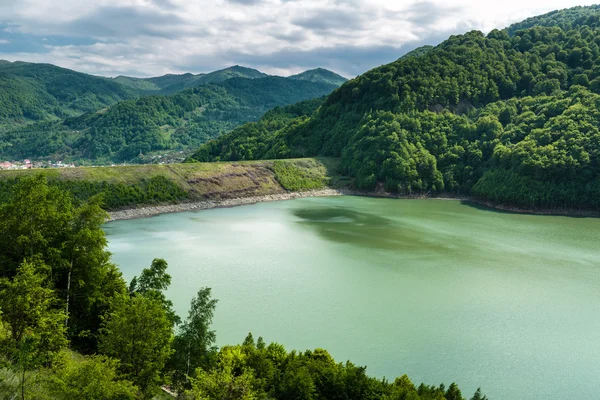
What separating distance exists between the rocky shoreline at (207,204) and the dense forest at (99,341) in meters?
29.3

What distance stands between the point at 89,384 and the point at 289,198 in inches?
→ 2365

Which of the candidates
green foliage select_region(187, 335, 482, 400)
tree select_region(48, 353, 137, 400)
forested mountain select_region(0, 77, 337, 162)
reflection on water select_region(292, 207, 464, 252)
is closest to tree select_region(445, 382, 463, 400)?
green foliage select_region(187, 335, 482, 400)

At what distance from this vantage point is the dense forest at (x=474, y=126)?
61.3 metres

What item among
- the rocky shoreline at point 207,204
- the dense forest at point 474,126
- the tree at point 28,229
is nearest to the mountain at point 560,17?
the dense forest at point 474,126

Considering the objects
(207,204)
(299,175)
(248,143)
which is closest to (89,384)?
(207,204)

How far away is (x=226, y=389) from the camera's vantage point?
1283 cm

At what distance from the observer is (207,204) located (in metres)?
62.1

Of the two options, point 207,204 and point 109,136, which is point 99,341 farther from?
point 109,136

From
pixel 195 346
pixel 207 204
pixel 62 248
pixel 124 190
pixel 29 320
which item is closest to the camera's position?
pixel 29 320

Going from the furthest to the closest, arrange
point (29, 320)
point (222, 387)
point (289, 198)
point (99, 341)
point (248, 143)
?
point (248, 143) < point (289, 198) < point (99, 341) < point (29, 320) < point (222, 387)

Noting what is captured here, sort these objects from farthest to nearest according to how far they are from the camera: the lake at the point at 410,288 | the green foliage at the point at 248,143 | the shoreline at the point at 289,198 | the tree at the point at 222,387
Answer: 1. the green foliage at the point at 248,143
2. the shoreline at the point at 289,198
3. the lake at the point at 410,288
4. the tree at the point at 222,387

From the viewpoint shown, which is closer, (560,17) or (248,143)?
(248,143)

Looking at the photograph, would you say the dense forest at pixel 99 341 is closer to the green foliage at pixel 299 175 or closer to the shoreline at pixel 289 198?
the shoreline at pixel 289 198

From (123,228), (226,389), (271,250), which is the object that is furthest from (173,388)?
(123,228)
